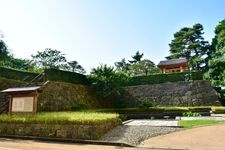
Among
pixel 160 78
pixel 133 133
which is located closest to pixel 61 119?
pixel 133 133

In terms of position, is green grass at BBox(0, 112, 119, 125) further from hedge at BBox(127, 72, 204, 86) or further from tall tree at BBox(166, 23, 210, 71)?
tall tree at BBox(166, 23, 210, 71)

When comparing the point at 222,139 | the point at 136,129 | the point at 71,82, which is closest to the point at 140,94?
the point at 71,82

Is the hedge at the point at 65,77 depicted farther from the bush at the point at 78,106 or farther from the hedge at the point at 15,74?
the bush at the point at 78,106

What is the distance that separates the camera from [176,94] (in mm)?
29750

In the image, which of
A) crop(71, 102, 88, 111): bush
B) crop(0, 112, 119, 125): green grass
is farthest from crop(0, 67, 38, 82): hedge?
crop(0, 112, 119, 125): green grass

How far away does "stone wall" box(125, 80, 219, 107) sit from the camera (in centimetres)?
2827

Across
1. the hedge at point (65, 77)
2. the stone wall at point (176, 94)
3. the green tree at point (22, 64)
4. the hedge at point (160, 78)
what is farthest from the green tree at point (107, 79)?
the green tree at point (22, 64)

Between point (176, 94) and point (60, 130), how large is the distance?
61.9 feet

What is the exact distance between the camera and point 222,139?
11.2 metres

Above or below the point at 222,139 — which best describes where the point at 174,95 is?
above

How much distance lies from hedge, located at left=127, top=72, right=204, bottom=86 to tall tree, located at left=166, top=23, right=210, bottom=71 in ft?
38.5

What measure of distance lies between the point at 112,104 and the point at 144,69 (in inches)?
727

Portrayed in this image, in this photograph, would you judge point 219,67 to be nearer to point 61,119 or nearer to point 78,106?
point 78,106

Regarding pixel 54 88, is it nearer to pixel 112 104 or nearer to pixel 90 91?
pixel 90 91
